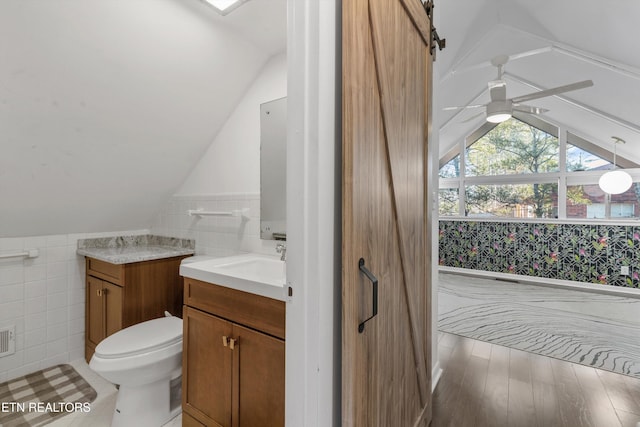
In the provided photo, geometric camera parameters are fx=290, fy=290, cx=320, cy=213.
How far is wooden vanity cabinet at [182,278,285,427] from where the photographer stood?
1142 millimetres

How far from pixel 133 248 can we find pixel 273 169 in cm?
150

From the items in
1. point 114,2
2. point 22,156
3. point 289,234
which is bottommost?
point 289,234

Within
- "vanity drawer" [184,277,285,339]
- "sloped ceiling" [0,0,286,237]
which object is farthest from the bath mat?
"vanity drawer" [184,277,285,339]

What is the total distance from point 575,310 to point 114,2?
16.3 ft

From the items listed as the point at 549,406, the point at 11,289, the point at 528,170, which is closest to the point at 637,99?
the point at 528,170

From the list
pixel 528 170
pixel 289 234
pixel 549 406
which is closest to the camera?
pixel 289 234

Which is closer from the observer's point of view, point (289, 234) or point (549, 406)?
point (289, 234)

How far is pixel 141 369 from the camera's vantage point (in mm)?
1463

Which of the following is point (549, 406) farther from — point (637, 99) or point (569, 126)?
point (569, 126)

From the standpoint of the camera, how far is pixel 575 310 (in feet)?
11.2

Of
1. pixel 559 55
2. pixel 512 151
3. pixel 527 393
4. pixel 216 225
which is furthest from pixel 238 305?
pixel 512 151

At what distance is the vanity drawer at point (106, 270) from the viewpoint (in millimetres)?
1986

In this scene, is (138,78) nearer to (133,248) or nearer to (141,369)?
(133,248)

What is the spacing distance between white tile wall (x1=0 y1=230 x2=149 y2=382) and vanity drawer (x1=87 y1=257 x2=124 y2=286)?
16cm
